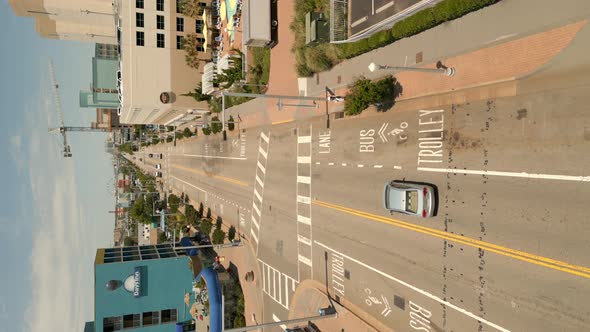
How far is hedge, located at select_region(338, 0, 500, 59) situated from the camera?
21016mm

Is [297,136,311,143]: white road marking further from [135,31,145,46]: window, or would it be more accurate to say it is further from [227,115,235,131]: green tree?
[135,31,145,46]: window

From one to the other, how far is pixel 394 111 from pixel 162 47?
5173 cm

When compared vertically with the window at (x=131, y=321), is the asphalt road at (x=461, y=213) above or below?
above

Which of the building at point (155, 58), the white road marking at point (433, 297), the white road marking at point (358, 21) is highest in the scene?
the building at point (155, 58)

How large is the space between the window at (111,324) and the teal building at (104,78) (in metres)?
87.9

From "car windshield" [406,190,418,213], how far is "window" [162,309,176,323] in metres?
43.3

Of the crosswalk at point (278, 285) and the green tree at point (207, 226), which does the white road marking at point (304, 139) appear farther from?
the green tree at point (207, 226)

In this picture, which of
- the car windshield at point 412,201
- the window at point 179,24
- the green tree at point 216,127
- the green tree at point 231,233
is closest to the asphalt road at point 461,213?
the car windshield at point 412,201

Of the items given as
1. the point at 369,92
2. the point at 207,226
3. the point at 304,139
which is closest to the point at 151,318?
the point at 207,226

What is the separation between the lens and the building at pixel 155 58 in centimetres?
6241

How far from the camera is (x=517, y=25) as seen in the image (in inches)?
758

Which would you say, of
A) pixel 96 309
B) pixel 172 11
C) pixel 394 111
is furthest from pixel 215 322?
pixel 172 11

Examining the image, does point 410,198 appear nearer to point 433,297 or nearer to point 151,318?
point 433,297

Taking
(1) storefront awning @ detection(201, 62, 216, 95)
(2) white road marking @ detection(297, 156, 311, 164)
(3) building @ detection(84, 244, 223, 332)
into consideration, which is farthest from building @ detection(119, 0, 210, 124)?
(2) white road marking @ detection(297, 156, 311, 164)
